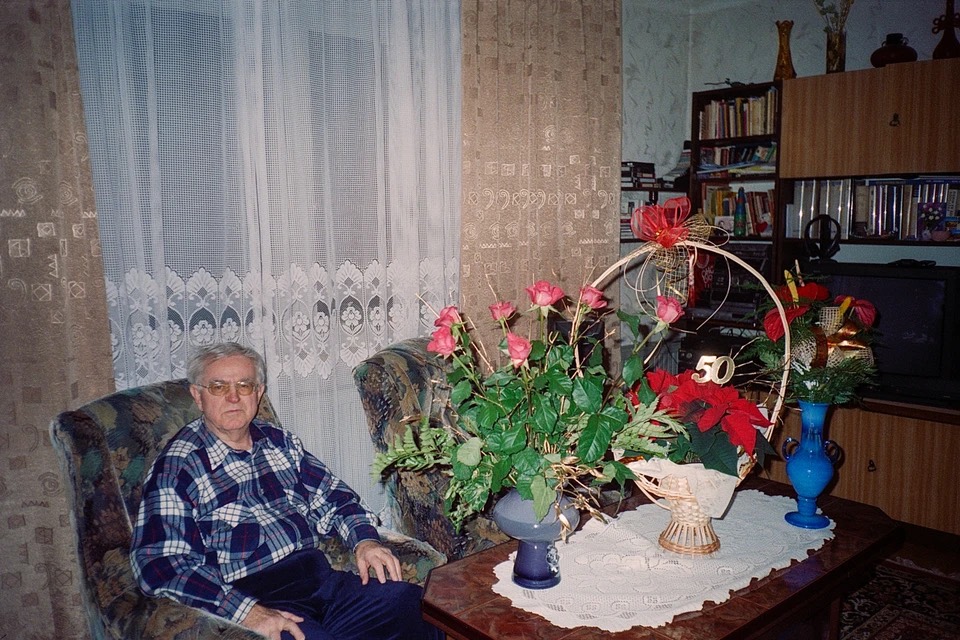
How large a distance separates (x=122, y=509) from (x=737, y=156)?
10.8 ft

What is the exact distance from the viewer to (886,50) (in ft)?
10.9

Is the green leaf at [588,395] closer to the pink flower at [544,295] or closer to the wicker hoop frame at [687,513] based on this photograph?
the pink flower at [544,295]

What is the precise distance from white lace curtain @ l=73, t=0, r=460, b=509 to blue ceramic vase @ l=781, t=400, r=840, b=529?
42.0 inches

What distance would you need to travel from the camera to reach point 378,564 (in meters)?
1.83

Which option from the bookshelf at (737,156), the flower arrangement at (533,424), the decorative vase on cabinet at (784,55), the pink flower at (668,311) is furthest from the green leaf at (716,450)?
the decorative vase on cabinet at (784,55)

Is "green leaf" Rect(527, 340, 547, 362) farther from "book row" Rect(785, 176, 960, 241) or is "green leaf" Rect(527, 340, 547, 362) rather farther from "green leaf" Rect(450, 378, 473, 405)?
"book row" Rect(785, 176, 960, 241)

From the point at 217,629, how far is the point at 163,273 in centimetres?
126

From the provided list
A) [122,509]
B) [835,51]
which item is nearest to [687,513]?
[122,509]

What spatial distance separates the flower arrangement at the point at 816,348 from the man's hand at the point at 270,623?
4.06ft

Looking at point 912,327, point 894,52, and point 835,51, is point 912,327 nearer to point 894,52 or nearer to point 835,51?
point 894,52

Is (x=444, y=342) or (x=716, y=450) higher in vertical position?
(x=444, y=342)

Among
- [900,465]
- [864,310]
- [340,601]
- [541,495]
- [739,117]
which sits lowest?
[900,465]

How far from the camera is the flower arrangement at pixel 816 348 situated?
6.00ft

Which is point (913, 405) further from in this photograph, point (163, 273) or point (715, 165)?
point (163, 273)
